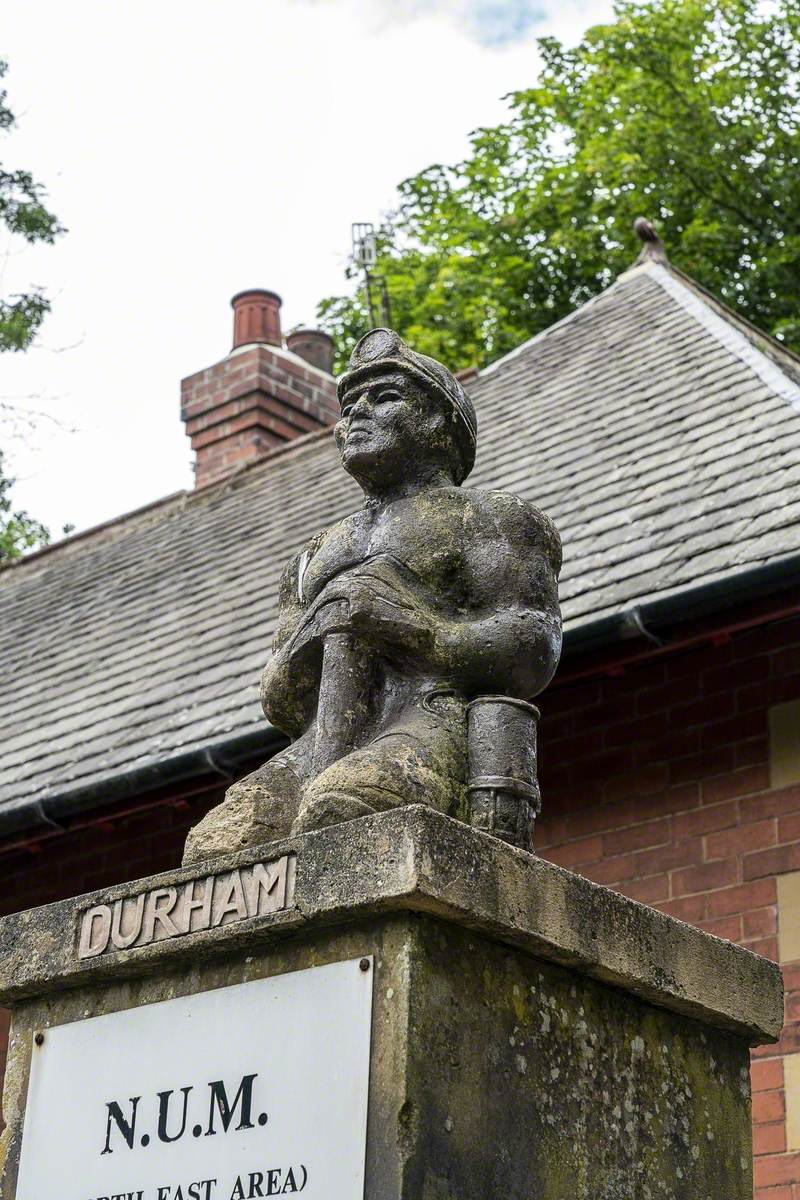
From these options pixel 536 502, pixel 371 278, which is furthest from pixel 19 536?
pixel 536 502

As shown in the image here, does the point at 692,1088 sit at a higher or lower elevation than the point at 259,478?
lower

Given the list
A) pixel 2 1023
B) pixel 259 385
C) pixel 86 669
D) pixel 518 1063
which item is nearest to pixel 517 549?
pixel 518 1063

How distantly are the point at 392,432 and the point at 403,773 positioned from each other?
88 centimetres

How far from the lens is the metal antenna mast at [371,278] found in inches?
683

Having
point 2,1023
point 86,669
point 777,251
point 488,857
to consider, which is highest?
point 777,251

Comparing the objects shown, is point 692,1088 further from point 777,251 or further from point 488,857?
point 777,251

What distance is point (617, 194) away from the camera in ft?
68.9

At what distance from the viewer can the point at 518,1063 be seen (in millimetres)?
3293

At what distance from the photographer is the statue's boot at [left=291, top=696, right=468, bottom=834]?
3.40m

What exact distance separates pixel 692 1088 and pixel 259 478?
33.0ft

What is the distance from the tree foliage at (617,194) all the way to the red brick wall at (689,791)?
12389 mm

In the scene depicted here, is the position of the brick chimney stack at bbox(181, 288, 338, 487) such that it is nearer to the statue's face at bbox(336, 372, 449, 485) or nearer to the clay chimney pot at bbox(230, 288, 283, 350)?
the clay chimney pot at bbox(230, 288, 283, 350)

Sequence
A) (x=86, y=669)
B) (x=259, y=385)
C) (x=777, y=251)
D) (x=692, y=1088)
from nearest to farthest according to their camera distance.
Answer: (x=692, y=1088) → (x=86, y=669) → (x=259, y=385) → (x=777, y=251)

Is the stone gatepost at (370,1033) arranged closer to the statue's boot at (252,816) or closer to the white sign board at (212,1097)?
the white sign board at (212,1097)
